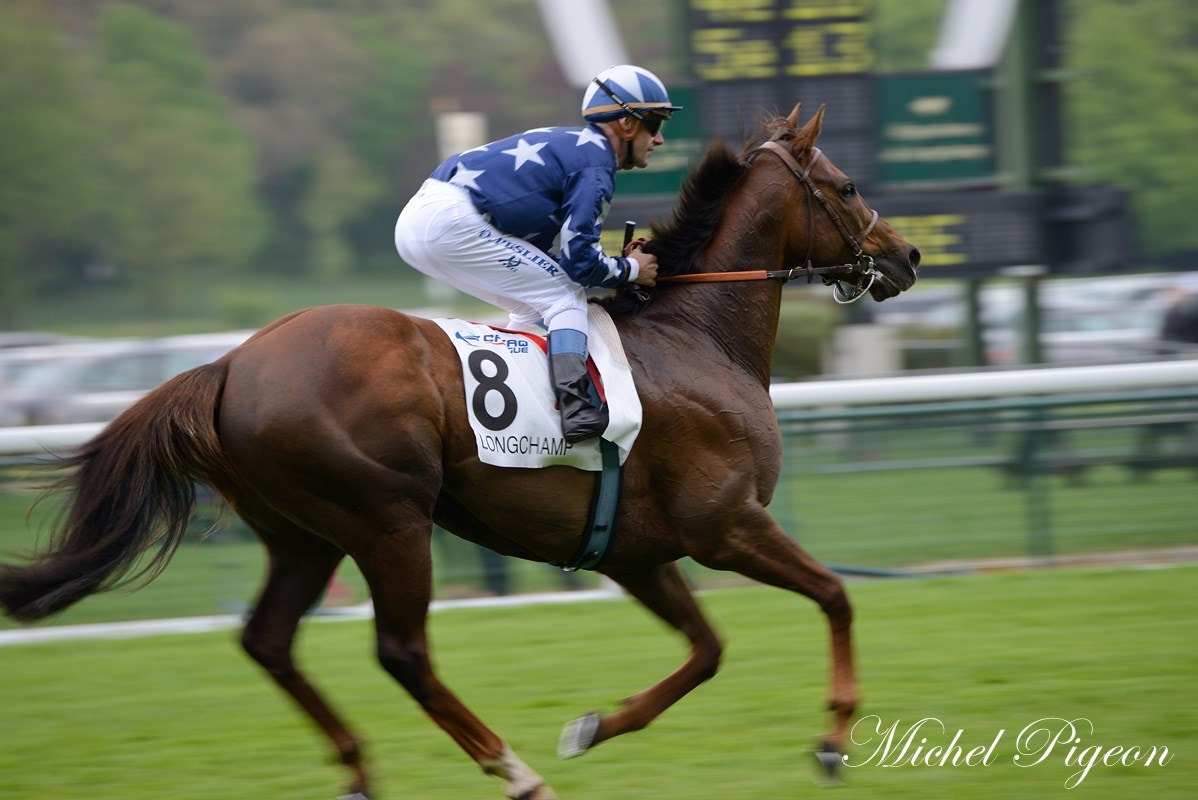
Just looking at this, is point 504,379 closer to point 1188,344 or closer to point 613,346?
point 613,346

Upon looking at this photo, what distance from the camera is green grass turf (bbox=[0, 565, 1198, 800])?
4176 millimetres

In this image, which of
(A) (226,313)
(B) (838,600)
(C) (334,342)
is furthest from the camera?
(A) (226,313)

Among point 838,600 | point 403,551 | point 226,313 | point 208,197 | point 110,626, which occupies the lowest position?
point 226,313

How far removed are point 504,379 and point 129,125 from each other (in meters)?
30.2

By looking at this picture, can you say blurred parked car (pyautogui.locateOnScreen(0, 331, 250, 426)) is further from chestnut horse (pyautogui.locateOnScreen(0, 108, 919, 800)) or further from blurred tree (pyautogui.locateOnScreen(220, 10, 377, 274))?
blurred tree (pyautogui.locateOnScreen(220, 10, 377, 274))

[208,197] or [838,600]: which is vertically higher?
[838,600]

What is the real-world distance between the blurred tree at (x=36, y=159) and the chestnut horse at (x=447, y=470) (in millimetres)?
25070

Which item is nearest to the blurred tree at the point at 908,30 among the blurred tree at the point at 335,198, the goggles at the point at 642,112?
the blurred tree at the point at 335,198

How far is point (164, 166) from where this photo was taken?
104ft

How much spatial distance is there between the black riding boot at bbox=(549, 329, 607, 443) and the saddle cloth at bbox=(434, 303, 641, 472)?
3 cm

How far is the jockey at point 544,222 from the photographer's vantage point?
3.98 metres

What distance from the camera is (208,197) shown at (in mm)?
33125

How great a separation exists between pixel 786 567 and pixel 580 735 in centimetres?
76

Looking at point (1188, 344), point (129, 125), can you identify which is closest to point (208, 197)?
point (129, 125)
